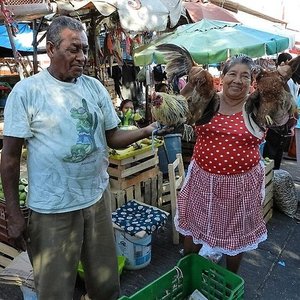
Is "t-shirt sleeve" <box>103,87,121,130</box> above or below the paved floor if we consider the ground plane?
above

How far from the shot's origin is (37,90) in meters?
1.79

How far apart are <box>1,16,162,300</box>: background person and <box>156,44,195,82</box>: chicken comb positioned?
0.48m

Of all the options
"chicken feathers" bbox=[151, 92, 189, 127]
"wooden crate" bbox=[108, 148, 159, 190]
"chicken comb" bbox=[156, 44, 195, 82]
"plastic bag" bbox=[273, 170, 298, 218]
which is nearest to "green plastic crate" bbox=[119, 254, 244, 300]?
"chicken feathers" bbox=[151, 92, 189, 127]

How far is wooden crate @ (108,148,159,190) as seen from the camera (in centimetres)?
365

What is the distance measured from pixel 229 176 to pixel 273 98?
61cm

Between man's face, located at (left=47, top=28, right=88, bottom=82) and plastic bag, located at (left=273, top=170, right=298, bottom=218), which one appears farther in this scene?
plastic bag, located at (left=273, top=170, right=298, bottom=218)

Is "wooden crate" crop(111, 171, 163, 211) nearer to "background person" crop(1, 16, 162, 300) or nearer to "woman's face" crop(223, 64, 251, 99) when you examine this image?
"background person" crop(1, 16, 162, 300)

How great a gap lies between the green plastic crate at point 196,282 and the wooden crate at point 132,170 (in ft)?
5.25

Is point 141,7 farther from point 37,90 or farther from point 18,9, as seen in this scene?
point 37,90

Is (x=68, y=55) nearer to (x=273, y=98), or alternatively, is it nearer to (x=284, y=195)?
(x=273, y=98)

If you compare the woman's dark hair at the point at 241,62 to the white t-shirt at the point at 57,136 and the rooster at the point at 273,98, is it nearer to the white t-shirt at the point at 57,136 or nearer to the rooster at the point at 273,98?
the rooster at the point at 273,98

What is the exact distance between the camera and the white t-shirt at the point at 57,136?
1763mm

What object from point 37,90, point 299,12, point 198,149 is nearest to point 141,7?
point 198,149

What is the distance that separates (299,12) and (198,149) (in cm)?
1763
